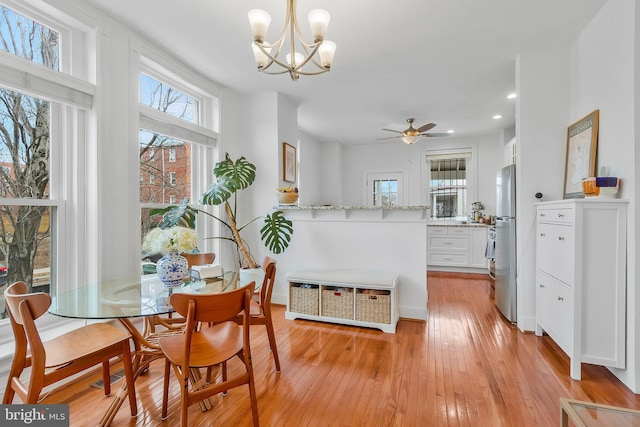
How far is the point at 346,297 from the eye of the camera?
118 inches

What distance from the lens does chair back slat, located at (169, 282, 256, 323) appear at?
136cm

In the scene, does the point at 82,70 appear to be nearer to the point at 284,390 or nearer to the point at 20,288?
the point at 20,288

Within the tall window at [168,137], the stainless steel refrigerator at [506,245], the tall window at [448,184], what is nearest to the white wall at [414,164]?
the tall window at [448,184]

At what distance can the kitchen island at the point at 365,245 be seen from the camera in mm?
3172

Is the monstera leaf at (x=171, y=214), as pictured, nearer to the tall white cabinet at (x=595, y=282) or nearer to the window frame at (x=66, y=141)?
the window frame at (x=66, y=141)

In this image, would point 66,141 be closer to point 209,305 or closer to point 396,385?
point 209,305

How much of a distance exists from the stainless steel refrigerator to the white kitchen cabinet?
2055 mm

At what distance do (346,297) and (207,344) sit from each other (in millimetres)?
1624

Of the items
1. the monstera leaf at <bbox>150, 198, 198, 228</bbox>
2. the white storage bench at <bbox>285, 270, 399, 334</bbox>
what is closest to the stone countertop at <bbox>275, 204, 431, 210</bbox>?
the white storage bench at <bbox>285, 270, 399, 334</bbox>

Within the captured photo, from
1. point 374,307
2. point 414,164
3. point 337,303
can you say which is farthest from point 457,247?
point 337,303

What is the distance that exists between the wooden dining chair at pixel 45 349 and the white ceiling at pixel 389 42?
6.78 feet

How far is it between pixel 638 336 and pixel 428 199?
460 cm

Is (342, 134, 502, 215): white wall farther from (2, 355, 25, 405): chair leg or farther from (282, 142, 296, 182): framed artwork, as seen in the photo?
(2, 355, 25, 405): chair leg

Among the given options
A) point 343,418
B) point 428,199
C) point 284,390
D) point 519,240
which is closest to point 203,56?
point 284,390
